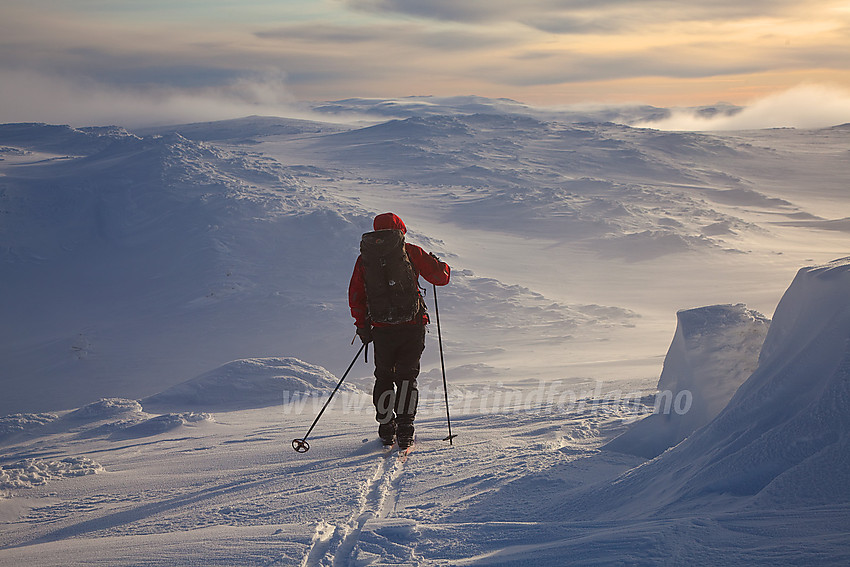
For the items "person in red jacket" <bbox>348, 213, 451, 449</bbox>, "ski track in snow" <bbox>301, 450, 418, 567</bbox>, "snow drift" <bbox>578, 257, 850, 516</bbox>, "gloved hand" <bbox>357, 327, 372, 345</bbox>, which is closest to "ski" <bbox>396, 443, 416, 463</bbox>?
"person in red jacket" <bbox>348, 213, 451, 449</bbox>

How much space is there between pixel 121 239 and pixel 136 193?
262 cm

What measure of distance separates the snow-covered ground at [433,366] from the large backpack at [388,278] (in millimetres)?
973

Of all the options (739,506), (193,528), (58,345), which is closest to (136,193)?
(58,345)

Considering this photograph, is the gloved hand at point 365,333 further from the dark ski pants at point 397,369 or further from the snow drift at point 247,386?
the snow drift at point 247,386

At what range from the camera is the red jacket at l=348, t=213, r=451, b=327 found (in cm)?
461

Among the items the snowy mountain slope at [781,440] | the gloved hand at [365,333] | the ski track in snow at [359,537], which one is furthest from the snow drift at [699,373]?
the gloved hand at [365,333]

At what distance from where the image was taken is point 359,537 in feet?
9.34

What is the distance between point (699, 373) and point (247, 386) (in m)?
4.84

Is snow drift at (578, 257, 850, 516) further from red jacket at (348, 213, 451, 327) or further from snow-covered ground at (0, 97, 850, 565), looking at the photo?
red jacket at (348, 213, 451, 327)

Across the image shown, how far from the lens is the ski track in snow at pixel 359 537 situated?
2654mm

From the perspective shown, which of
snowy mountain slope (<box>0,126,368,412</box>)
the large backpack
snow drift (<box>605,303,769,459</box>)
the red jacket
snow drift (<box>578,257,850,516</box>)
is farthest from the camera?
snowy mountain slope (<box>0,126,368,412</box>)

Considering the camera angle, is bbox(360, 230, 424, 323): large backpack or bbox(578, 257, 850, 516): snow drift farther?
bbox(360, 230, 424, 323): large backpack

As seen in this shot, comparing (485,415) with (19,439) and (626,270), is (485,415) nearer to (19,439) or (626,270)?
(19,439)
